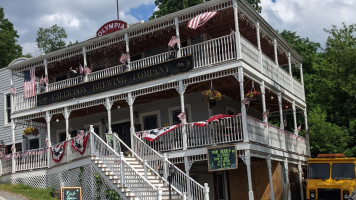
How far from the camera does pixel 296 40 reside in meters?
41.9

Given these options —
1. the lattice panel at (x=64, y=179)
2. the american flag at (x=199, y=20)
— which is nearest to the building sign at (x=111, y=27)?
the american flag at (x=199, y=20)

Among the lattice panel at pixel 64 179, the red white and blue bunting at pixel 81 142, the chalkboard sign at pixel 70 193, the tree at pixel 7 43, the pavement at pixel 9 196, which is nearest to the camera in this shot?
the chalkboard sign at pixel 70 193

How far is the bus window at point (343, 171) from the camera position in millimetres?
20428

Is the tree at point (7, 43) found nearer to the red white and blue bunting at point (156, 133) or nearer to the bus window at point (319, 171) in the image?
the red white and blue bunting at point (156, 133)

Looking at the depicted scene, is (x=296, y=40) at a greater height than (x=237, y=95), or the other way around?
(x=296, y=40)

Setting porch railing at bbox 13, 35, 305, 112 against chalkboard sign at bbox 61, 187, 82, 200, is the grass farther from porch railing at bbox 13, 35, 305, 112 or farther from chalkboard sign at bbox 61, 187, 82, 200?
chalkboard sign at bbox 61, 187, 82, 200

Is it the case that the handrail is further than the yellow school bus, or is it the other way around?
the yellow school bus

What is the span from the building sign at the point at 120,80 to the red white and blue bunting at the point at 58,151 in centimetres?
295

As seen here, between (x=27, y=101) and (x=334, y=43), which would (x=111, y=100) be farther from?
(x=334, y=43)

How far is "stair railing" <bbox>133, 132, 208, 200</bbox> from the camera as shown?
64.6 ft

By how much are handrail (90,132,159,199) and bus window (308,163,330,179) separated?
6904mm

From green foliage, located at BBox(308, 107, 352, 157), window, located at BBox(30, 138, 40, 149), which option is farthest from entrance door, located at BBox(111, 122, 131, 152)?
green foliage, located at BBox(308, 107, 352, 157)

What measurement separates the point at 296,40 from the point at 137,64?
2106cm

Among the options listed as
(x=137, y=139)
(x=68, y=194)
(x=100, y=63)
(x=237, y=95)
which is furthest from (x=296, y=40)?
(x=68, y=194)
